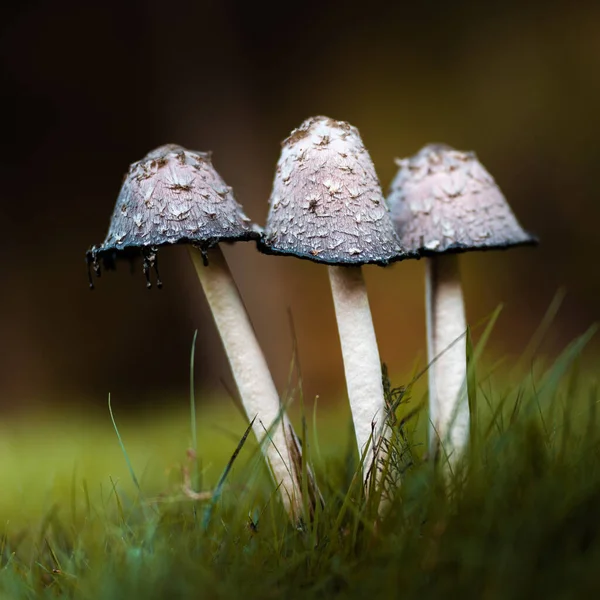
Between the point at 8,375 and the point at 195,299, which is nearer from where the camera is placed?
the point at 195,299

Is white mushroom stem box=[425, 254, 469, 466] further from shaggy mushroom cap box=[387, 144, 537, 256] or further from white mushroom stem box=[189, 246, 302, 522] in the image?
white mushroom stem box=[189, 246, 302, 522]

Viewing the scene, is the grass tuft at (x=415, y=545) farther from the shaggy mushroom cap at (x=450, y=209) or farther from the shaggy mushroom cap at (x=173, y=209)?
the shaggy mushroom cap at (x=173, y=209)

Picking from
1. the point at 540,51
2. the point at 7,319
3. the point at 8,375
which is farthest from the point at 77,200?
the point at 540,51

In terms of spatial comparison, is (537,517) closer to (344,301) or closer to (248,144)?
(344,301)

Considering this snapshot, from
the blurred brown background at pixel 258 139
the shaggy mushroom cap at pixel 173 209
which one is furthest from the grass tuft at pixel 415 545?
the blurred brown background at pixel 258 139

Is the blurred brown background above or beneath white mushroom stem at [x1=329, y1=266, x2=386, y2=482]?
above

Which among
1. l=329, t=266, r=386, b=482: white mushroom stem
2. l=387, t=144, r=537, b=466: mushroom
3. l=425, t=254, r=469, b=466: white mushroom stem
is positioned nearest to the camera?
l=329, t=266, r=386, b=482: white mushroom stem

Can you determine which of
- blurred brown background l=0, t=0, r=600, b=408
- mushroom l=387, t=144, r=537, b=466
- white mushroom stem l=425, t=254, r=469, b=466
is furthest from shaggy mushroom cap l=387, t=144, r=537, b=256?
blurred brown background l=0, t=0, r=600, b=408
